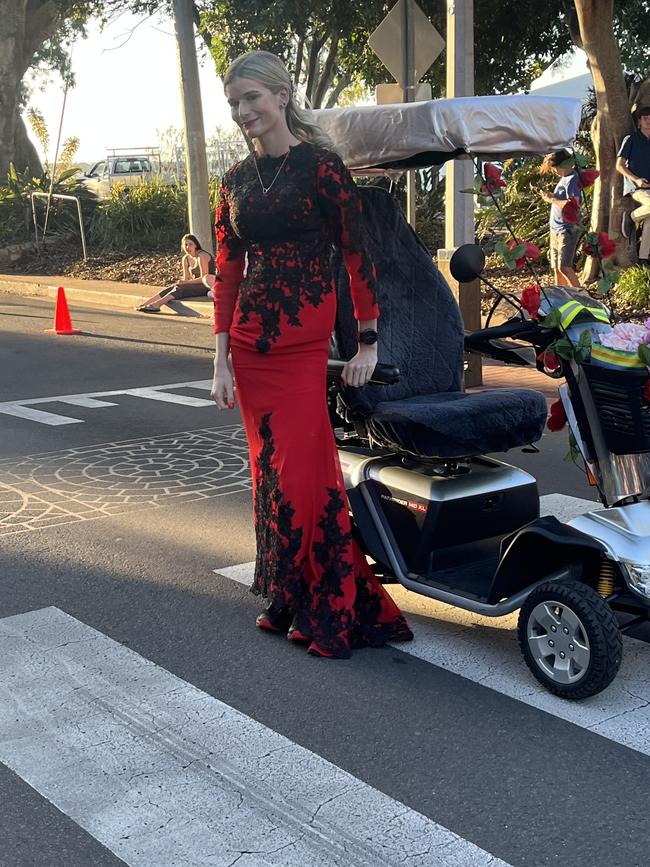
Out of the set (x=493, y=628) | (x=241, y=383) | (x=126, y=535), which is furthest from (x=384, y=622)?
(x=126, y=535)

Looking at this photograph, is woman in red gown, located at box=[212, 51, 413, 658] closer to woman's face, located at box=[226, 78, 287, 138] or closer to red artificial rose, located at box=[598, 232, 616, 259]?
woman's face, located at box=[226, 78, 287, 138]

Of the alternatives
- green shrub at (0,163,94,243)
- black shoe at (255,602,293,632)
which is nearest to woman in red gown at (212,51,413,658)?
black shoe at (255,602,293,632)

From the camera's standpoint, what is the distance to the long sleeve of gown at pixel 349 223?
4176mm

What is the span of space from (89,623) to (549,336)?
216 centimetres

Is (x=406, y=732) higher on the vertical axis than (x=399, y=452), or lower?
lower

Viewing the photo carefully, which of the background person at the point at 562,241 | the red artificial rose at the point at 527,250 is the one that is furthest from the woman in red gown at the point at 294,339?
the background person at the point at 562,241

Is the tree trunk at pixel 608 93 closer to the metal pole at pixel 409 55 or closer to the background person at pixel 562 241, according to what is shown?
the background person at pixel 562 241

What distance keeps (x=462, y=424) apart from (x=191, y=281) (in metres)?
13.1

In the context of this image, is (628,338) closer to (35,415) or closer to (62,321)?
(35,415)

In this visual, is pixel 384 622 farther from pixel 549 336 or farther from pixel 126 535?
pixel 126 535

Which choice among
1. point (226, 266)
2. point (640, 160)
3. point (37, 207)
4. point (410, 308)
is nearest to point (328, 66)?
point (37, 207)

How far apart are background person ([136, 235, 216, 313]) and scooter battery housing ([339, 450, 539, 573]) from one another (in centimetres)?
1187

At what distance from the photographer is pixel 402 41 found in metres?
11.0

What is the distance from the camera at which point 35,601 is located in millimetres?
4945
